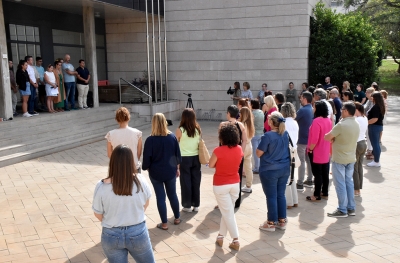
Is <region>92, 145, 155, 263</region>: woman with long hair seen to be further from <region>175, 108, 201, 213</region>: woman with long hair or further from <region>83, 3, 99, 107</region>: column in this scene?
<region>83, 3, 99, 107</region>: column

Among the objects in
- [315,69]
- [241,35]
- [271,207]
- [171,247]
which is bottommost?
[171,247]

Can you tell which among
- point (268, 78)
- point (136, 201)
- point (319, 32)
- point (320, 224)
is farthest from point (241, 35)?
point (136, 201)

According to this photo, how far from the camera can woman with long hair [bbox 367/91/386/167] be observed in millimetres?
8049

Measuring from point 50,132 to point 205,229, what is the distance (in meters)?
6.92

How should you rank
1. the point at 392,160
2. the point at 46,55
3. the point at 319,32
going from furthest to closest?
the point at 319,32
the point at 46,55
the point at 392,160

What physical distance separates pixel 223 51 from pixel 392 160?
801 centimetres

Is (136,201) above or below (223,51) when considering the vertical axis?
below

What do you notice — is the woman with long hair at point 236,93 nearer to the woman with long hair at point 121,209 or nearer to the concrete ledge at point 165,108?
the concrete ledge at point 165,108

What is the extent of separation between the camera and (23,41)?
13242 mm

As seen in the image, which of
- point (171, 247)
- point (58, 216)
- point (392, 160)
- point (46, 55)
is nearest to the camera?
point (171, 247)

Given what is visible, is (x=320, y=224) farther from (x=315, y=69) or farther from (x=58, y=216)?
(x=315, y=69)

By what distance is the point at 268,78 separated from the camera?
49.3 ft

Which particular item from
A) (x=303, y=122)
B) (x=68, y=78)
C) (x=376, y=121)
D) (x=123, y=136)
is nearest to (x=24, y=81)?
(x=68, y=78)

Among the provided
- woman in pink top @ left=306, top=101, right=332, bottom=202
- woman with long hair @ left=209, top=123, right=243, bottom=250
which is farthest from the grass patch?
woman with long hair @ left=209, top=123, right=243, bottom=250
